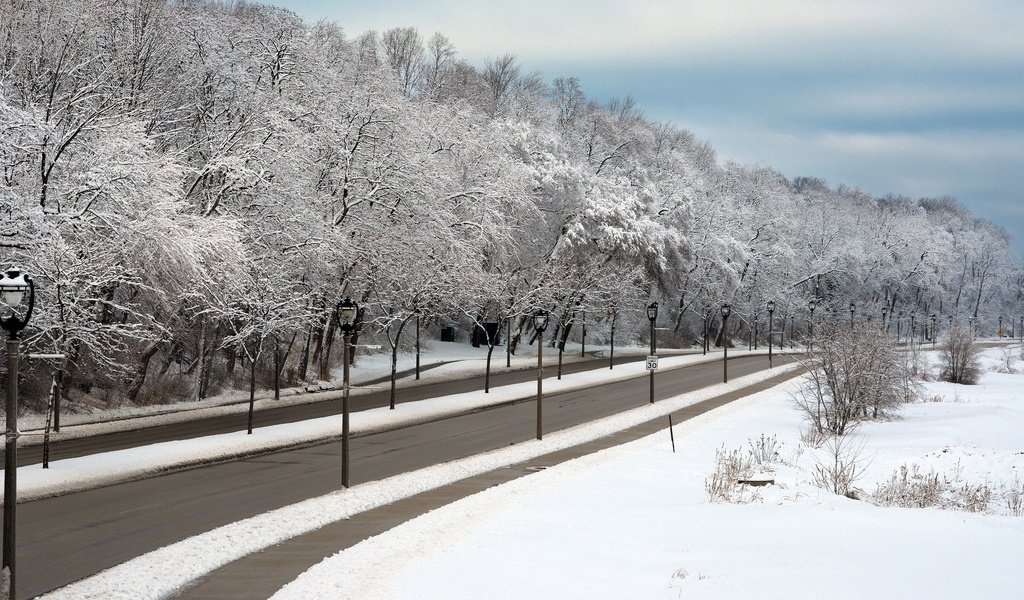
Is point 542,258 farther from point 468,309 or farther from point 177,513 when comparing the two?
point 177,513

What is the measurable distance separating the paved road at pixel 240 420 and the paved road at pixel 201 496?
3.75 meters

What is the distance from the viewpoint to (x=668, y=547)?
12141mm

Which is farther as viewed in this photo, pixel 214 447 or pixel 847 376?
pixel 847 376

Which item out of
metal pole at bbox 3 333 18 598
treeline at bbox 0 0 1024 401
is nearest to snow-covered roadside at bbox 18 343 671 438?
treeline at bbox 0 0 1024 401

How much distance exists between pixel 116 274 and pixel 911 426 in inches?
994

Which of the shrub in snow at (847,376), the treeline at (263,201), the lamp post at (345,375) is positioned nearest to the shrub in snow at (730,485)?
the lamp post at (345,375)

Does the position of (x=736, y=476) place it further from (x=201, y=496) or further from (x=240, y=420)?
(x=240, y=420)

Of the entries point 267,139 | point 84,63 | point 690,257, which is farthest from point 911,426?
point 690,257

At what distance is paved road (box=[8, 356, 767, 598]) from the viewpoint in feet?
41.4

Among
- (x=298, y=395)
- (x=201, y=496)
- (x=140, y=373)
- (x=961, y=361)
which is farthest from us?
(x=961, y=361)

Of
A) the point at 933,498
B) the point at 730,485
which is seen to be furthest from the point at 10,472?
the point at 933,498

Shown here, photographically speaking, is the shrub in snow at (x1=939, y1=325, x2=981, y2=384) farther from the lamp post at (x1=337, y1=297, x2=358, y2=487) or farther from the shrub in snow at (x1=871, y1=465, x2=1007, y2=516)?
the lamp post at (x1=337, y1=297, x2=358, y2=487)

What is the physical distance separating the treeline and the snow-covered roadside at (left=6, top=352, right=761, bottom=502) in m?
3.78

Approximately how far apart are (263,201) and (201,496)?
1839 centimetres
